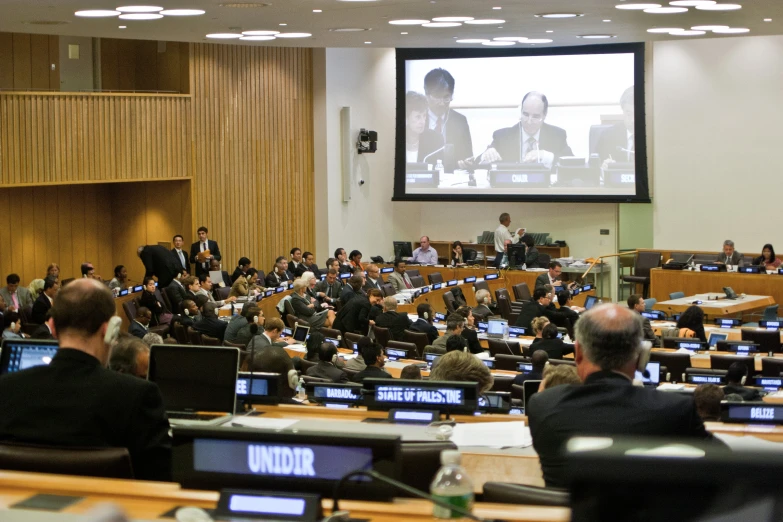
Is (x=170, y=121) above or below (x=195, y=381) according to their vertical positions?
above

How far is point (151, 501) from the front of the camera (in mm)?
2295

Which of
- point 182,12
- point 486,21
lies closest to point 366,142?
point 486,21

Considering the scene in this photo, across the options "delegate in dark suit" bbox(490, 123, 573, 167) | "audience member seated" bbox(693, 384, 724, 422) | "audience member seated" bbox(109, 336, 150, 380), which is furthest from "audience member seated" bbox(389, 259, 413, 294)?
"audience member seated" bbox(109, 336, 150, 380)

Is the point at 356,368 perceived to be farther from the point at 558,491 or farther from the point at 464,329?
the point at 558,491

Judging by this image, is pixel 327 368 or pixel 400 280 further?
pixel 400 280

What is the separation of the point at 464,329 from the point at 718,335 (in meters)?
3.17

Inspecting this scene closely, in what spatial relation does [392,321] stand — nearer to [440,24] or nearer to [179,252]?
[440,24]

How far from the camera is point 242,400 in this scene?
4.21 m

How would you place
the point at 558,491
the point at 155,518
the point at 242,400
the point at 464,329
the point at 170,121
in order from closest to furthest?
the point at 155,518 < the point at 558,491 < the point at 242,400 < the point at 464,329 < the point at 170,121

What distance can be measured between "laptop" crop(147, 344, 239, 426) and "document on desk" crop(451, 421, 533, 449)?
0.88 m

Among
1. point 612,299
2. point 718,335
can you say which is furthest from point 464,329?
point 612,299

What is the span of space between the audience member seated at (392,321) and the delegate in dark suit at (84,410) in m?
9.11

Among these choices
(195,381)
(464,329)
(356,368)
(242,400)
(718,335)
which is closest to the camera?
(195,381)

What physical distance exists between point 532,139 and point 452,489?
61.8ft
